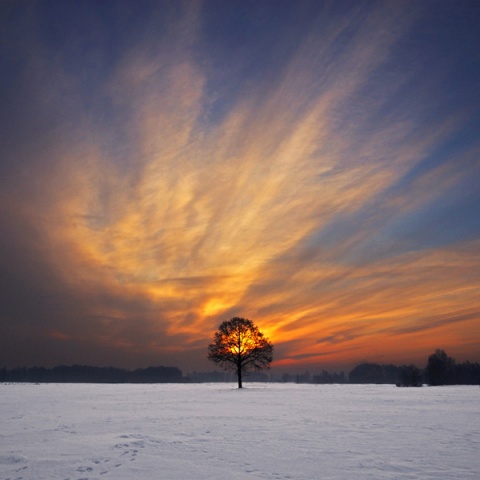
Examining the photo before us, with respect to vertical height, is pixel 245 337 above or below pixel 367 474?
above

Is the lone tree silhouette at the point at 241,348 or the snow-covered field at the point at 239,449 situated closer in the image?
the snow-covered field at the point at 239,449

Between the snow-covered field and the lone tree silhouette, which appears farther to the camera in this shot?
the lone tree silhouette

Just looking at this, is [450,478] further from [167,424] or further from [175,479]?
[167,424]

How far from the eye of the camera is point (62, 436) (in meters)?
15.0

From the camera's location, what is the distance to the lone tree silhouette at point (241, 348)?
210ft

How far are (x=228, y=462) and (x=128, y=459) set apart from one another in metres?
3.05

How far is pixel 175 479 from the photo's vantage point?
9188 millimetres

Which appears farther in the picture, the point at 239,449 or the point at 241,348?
the point at 241,348

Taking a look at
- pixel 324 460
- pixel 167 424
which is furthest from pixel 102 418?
pixel 324 460

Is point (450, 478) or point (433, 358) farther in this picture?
point (433, 358)

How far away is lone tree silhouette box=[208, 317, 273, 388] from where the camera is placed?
63.9 metres

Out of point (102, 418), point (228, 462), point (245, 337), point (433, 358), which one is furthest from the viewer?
point (433, 358)

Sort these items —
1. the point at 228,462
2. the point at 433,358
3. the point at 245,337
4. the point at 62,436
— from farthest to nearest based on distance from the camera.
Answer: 1. the point at 433,358
2. the point at 245,337
3. the point at 62,436
4. the point at 228,462

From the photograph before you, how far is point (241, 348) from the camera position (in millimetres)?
64000
